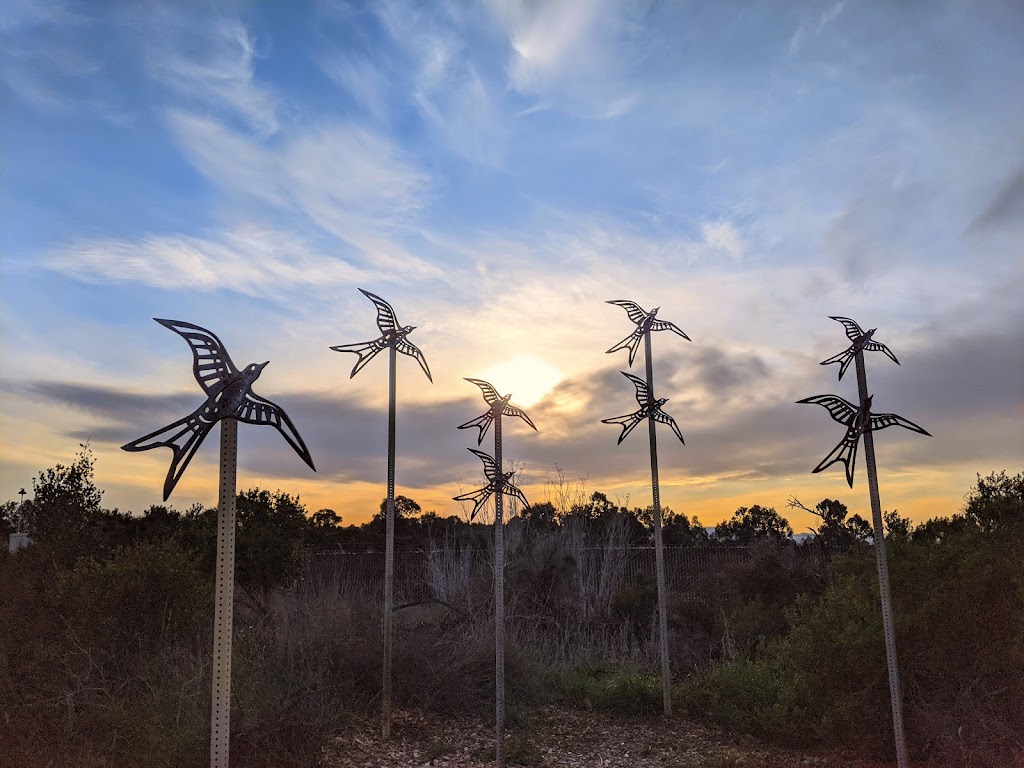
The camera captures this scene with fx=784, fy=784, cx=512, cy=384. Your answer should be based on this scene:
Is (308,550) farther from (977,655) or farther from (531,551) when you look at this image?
(977,655)

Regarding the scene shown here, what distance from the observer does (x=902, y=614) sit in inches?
250

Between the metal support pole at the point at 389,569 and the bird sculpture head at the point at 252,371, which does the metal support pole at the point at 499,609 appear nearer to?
the metal support pole at the point at 389,569

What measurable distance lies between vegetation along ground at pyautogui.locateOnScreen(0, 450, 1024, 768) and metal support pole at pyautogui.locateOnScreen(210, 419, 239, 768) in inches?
115

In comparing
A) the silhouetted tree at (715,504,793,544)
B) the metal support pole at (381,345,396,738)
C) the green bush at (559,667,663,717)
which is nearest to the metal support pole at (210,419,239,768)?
the metal support pole at (381,345,396,738)

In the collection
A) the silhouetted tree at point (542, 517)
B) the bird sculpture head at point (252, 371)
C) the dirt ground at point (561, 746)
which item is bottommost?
the dirt ground at point (561, 746)

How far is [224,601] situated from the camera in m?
3.76

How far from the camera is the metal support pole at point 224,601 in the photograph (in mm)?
3639

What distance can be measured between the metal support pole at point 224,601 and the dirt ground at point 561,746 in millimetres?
3034

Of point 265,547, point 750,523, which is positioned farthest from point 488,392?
point 750,523

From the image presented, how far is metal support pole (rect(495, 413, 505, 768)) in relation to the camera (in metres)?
6.32

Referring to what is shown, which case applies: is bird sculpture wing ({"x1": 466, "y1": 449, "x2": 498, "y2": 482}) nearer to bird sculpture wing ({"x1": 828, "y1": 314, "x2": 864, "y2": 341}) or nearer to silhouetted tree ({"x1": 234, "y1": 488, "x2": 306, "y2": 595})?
bird sculpture wing ({"x1": 828, "y1": 314, "x2": 864, "y2": 341})

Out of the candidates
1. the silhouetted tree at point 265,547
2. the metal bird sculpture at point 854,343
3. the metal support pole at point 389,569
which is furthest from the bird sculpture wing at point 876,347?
the silhouetted tree at point 265,547

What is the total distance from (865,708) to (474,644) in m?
3.99

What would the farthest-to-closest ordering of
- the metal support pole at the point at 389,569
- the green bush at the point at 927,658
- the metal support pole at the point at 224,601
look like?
the metal support pole at the point at 389,569, the green bush at the point at 927,658, the metal support pole at the point at 224,601
